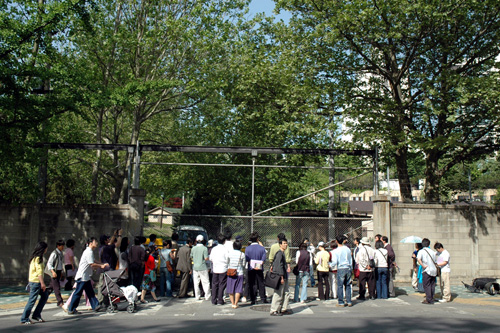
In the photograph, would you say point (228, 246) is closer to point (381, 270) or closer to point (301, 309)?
point (301, 309)

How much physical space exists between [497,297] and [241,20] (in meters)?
16.3

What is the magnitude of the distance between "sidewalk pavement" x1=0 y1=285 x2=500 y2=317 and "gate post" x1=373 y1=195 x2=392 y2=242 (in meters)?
1.92

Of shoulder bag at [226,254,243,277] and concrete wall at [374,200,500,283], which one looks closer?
shoulder bag at [226,254,243,277]

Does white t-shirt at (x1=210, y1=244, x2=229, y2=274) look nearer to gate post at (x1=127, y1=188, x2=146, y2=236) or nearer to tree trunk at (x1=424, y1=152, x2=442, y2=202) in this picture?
gate post at (x1=127, y1=188, x2=146, y2=236)

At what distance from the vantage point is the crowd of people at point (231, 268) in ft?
34.0

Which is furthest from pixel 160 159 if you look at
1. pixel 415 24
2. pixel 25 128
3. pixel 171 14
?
pixel 415 24

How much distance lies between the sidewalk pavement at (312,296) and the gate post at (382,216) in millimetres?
1924

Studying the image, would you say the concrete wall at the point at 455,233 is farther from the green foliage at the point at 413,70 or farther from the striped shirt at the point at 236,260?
the striped shirt at the point at 236,260

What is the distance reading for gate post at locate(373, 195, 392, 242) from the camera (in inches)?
621

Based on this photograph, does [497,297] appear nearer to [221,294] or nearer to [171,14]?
[221,294]

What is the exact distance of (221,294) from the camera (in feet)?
37.7

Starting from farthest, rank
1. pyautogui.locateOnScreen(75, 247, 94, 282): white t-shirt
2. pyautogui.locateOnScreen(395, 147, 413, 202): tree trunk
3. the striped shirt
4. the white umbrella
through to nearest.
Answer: pyautogui.locateOnScreen(395, 147, 413, 202): tree trunk, the white umbrella, the striped shirt, pyautogui.locateOnScreen(75, 247, 94, 282): white t-shirt

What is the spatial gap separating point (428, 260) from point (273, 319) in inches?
189

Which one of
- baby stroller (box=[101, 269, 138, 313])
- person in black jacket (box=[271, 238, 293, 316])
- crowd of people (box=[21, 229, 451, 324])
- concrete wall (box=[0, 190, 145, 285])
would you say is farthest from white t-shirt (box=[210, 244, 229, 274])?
concrete wall (box=[0, 190, 145, 285])
